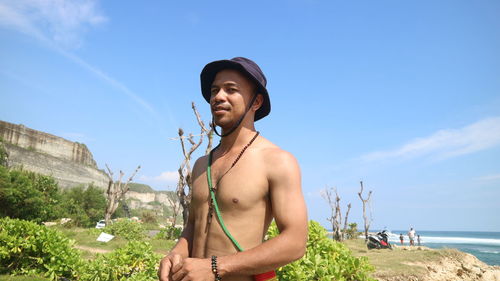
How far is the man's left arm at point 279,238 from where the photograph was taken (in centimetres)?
146

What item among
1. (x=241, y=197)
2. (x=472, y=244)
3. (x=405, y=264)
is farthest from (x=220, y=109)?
(x=472, y=244)

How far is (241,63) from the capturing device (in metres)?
1.88

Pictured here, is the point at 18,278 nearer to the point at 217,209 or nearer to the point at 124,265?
the point at 124,265

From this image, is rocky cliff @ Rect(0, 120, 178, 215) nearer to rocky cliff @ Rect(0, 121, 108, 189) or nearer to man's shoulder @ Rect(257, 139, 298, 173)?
rocky cliff @ Rect(0, 121, 108, 189)

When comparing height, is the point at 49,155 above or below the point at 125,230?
above

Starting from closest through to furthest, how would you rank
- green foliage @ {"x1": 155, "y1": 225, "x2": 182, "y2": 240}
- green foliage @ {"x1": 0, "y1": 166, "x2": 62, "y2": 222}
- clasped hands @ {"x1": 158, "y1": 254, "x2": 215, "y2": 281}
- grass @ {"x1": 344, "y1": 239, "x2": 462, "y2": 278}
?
clasped hands @ {"x1": 158, "y1": 254, "x2": 215, "y2": 281}
grass @ {"x1": 344, "y1": 239, "x2": 462, "y2": 278}
green foliage @ {"x1": 155, "y1": 225, "x2": 182, "y2": 240}
green foliage @ {"x1": 0, "y1": 166, "x2": 62, "y2": 222}

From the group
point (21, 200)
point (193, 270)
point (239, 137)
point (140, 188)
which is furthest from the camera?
point (140, 188)

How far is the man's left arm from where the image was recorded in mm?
1460

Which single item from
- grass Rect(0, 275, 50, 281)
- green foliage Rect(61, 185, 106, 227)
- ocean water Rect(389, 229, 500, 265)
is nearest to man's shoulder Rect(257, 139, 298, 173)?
grass Rect(0, 275, 50, 281)

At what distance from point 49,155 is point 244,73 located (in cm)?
5748

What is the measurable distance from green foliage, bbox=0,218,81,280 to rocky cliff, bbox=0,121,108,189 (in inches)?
1596

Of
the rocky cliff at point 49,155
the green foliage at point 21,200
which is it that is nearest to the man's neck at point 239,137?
the green foliage at point 21,200

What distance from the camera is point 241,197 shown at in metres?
1.72

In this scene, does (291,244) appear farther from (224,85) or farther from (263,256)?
(224,85)
